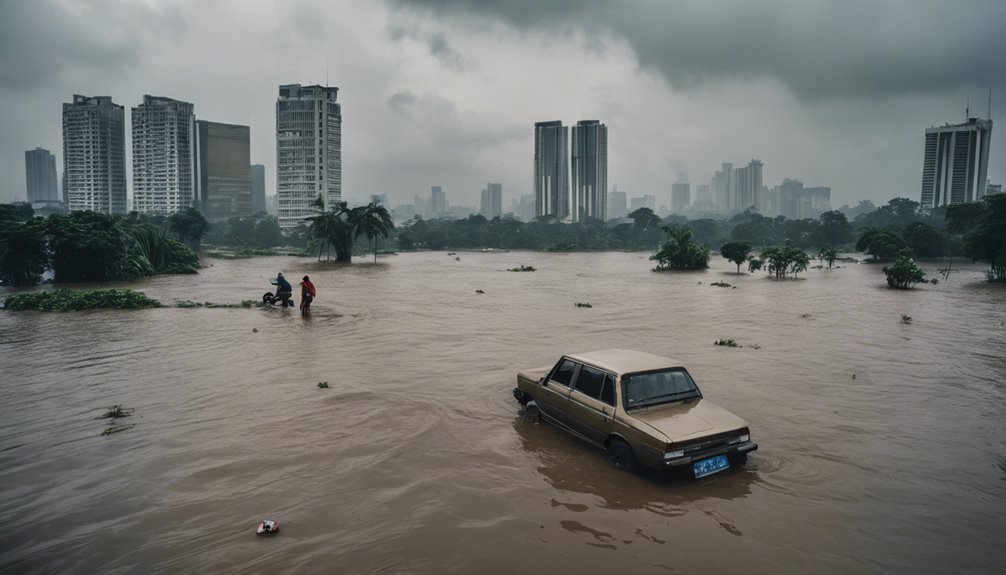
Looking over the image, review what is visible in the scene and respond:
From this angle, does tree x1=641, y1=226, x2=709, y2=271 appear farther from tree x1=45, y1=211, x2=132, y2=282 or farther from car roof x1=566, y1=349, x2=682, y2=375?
car roof x1=566, y1=349, x2=682, y2=375

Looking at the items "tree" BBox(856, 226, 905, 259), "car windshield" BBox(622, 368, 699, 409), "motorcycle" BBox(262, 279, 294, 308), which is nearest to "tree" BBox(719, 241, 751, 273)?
"tree" BBox(856, 226, 905, 259)

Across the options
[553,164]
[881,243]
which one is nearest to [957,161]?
[881,243]

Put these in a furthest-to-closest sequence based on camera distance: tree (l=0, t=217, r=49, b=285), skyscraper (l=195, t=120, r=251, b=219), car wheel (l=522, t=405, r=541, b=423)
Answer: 1. skyscraper (l=195, t=120, r=251, b=219)
2. tree (l=0, t=217, r=49, b=285)
3. car wheel (l=522, t=405, r=541, b=423)

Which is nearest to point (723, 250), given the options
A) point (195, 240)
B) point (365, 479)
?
point (365, 479)

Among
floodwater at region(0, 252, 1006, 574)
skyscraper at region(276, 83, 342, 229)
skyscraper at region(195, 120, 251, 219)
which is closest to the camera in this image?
floodwater at region(0, 252, 1006, 574)

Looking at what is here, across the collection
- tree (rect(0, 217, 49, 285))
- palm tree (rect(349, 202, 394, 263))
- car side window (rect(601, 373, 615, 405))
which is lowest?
car side window (rect(601, 373, 615, 405))

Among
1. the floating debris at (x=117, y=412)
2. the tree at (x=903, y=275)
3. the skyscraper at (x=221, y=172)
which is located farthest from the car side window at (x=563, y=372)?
the skyscraper at (x=221, y=172)

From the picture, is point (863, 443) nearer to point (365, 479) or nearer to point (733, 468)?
point (733, 468)

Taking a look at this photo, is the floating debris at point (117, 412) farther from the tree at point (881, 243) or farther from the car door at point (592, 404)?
the tree at point (881, 243)
